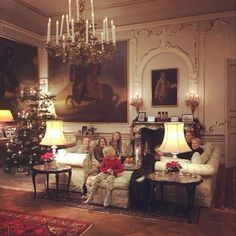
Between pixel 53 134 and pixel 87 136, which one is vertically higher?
pixel 53 134

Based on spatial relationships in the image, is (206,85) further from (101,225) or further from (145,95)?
(101,225)

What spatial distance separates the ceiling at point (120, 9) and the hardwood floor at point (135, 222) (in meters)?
4.70

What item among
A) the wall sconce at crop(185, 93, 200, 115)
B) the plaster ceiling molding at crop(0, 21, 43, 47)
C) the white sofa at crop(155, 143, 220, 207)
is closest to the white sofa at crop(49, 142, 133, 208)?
the white sofa at crop(155, 143, 220, 207)

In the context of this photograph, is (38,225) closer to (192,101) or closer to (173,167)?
(173,167)

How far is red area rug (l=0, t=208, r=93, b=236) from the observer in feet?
11.8

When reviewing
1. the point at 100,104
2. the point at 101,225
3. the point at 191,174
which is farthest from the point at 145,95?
the point at 101,225

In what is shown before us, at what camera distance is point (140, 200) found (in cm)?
452

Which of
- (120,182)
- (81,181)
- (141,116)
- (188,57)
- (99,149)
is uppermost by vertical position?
(188,57)

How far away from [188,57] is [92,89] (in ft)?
10.2

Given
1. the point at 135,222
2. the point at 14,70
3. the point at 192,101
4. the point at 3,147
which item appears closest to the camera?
the point at 135,222

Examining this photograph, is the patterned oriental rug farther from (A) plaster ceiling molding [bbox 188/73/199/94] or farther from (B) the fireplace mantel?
(A) plaster ceiling molding [bbox 188/73/199/94]

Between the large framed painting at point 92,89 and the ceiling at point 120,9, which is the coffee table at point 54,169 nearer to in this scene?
the ceiling at point 120,9

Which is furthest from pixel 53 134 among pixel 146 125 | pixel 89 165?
pixel 146 125

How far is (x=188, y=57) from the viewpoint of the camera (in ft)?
26.9
